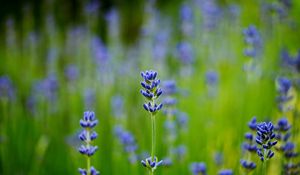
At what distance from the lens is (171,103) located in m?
2.60

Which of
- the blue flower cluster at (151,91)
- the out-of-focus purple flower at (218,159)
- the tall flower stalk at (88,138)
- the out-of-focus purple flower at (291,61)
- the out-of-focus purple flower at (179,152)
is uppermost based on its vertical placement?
the out-of-focus purple flower at (291,61)

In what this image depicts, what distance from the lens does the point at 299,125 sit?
2.68 metres

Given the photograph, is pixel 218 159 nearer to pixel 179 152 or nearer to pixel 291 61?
pixel 179 152

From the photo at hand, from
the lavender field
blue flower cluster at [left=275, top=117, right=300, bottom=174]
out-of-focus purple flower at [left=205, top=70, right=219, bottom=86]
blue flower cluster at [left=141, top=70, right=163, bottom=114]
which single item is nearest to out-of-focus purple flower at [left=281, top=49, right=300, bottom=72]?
the lavender field

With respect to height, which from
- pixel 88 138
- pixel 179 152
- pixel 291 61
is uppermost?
pixel 291 61

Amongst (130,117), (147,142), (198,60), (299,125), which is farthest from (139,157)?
(198,60)

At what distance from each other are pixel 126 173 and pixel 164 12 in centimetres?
465

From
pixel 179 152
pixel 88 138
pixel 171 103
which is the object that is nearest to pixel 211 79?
pixel 179 152

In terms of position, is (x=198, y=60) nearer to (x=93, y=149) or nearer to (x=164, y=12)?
(x=164, y=12)

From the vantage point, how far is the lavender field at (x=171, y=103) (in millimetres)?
2662

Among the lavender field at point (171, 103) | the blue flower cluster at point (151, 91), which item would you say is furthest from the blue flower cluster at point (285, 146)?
the blue flower cluster at point (151, 91)

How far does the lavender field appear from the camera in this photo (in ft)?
8.73

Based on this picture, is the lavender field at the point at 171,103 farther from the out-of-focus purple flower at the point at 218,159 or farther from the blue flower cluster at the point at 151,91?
the blue flower cluster at the point at 151,91

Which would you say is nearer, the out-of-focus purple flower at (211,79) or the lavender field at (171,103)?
the lavender field at (171,103)
